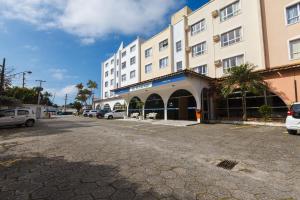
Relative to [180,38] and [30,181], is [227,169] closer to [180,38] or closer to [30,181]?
[30,181]

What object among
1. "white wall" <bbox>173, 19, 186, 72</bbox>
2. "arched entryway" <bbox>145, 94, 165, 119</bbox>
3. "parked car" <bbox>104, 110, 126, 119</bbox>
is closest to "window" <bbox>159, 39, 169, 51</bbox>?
"white wall" <bbox>173, 19, 186, 72</bbox>

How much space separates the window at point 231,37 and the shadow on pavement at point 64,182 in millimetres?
21097

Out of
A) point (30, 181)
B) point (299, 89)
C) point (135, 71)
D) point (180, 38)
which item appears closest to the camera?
point (30, 181)

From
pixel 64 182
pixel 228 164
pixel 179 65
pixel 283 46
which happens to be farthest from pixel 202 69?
pixel 64 182

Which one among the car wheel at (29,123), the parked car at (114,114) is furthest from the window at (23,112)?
the parked car at (114,114)

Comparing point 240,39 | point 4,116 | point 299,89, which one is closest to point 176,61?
point 240,39

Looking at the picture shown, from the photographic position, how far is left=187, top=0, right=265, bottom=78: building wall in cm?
1873

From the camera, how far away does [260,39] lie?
1823cm

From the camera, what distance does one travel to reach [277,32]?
1758 cm

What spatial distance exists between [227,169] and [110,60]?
5101 centimetres

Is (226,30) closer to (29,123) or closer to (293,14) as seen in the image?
(293,14)

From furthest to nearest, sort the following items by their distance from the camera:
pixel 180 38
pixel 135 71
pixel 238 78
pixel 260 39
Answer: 1. pixel 135 71
2. pixel 180 38
3. pixel 260 39
4. pixel 238 78

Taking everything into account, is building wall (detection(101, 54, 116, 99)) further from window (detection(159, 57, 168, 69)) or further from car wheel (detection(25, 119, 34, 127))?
car wheel (detection(25, 119, 34, 127))

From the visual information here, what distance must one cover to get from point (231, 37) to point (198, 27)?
5836mm
